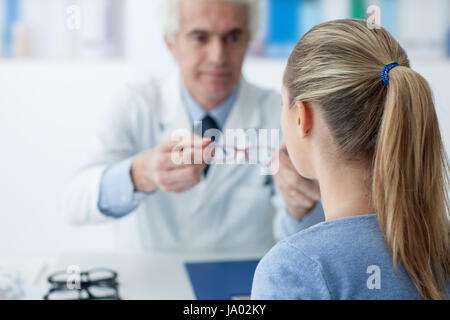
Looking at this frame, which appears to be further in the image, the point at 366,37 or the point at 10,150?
the point at 10,150

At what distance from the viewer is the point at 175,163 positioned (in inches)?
34.0

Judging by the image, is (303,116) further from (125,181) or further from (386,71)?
(125,181)

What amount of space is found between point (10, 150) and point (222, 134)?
49cm

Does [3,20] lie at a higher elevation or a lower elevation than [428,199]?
higher

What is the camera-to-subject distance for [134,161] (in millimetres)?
949

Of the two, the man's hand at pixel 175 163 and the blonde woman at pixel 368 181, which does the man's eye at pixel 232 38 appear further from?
the blonde woman at pixel 368 181

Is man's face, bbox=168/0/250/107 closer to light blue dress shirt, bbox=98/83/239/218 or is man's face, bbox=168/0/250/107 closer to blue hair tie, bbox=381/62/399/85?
light blue dress shirt, bbox=98/83/239/218

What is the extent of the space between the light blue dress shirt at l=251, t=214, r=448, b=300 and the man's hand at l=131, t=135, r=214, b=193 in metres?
0.32

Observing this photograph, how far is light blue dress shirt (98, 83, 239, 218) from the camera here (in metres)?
0.96

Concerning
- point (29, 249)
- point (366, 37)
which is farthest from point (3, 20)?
point (366, 37)

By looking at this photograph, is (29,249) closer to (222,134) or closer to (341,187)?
(222,134)

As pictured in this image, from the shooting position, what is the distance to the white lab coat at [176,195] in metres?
1.04
